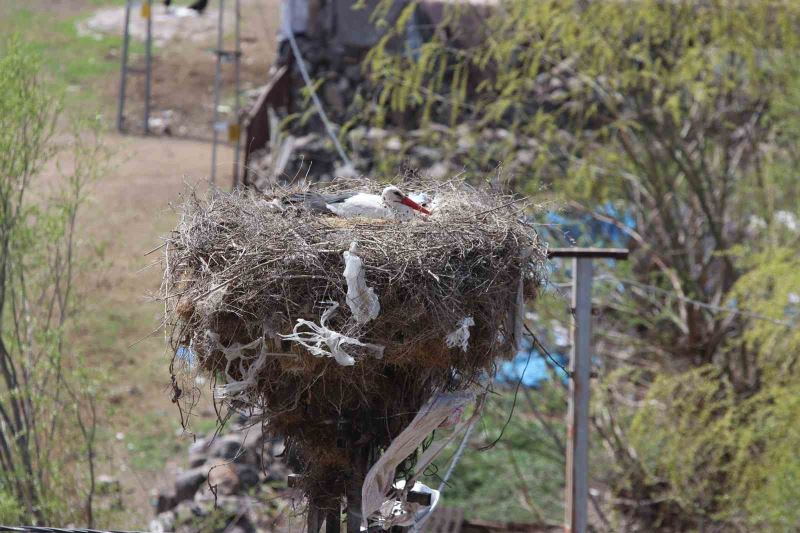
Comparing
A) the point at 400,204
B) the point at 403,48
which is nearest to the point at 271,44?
the point at 403,48

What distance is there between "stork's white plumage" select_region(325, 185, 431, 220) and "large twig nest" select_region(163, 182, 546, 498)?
0.38 feet

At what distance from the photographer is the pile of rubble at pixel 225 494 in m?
8.84

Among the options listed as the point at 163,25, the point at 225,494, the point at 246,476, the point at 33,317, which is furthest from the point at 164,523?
the point at 163,25

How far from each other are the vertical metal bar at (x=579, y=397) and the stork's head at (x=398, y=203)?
62.5 inches

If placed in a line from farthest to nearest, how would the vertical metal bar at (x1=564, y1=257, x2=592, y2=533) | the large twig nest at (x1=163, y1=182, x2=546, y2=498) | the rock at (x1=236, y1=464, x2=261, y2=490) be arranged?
the rock at (x1=236, y1=464, x2=261, y2=490)
the vertical metal bar at (x1=564, y1=257, x2=592, y2=533)
the large twig nest at (x1=163, y1=182, x2=546, y2=498)

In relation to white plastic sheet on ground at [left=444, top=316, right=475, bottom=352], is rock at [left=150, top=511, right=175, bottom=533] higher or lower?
lower

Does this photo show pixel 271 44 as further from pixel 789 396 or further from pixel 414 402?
pixel 414 402

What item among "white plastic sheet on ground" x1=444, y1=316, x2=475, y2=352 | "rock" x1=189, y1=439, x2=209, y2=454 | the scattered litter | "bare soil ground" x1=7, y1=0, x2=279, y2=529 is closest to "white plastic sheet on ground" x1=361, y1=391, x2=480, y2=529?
"white plastic sheet on ground" x1=444, y1=316, x2=475, y2=352

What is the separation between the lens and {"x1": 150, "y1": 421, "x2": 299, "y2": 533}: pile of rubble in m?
8.84

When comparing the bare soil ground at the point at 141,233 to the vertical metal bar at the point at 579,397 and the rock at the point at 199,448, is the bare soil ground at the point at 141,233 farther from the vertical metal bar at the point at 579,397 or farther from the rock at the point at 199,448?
the vertical metal bar at the point at 579,397

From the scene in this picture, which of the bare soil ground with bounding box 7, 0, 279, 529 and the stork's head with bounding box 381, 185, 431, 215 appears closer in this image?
the stork's head with bounding box 381, 185, 431, 215

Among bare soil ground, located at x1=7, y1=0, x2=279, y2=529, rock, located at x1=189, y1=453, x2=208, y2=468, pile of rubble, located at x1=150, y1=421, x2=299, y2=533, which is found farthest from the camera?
bare soil ground, located at x1=7, y1=0, x2=279, y2=529

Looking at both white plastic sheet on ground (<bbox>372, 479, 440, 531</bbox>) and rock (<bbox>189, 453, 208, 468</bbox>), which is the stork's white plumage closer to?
white plastic sheet on ground (<bbox>372, 479, 440, 531</bbox>)

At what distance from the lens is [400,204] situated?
4.23 metres
